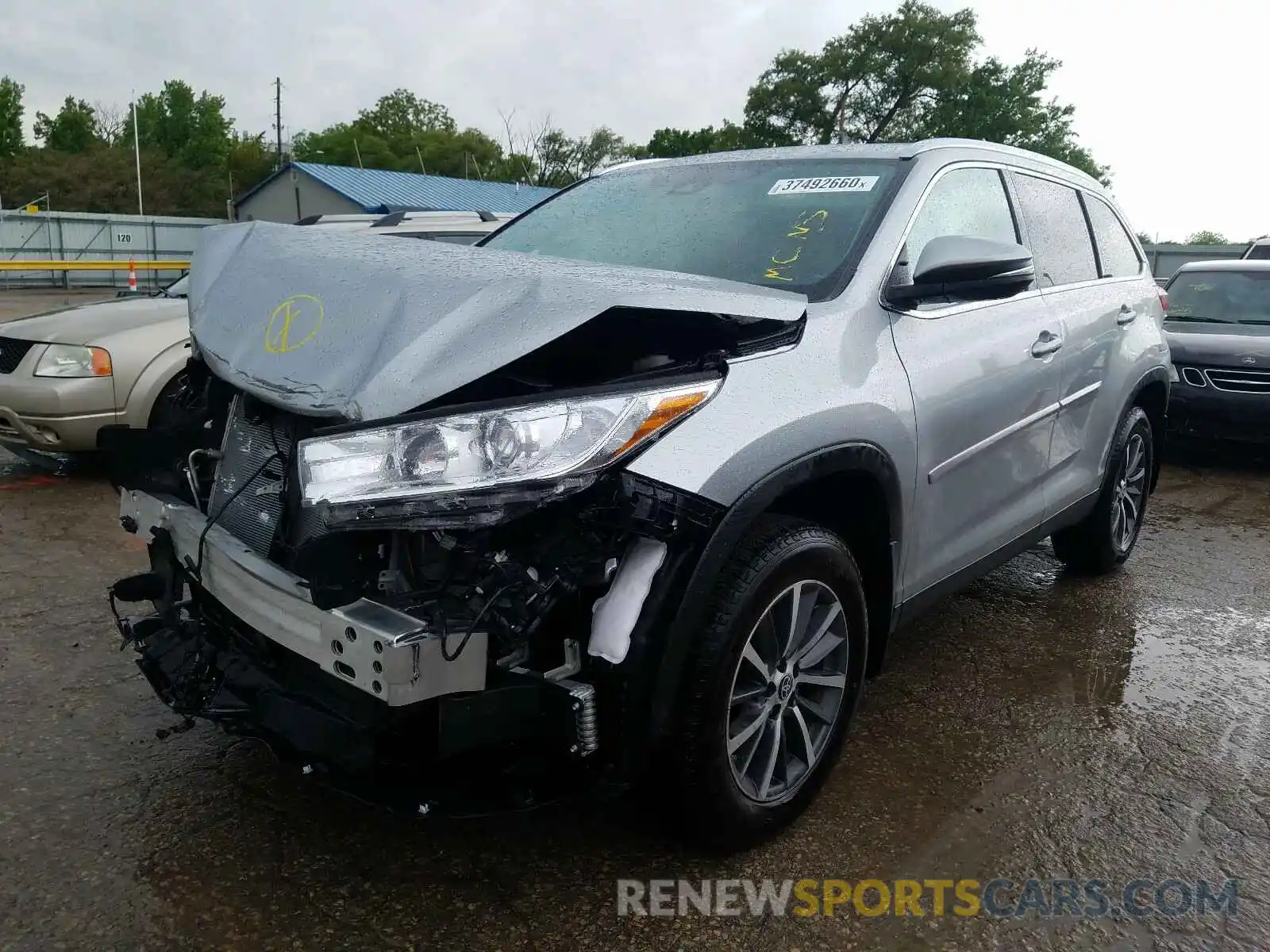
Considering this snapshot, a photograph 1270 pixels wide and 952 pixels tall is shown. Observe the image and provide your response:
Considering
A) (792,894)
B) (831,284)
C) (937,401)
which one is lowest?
(792,894)

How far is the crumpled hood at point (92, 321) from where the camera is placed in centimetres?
583

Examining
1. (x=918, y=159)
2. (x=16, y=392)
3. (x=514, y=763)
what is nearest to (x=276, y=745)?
(x=514, y=763)

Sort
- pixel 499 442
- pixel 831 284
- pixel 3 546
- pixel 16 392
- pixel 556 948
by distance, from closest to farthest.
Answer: pixel 499 442
pixel 556 948
pixel 831 284
pixel 3 546
pixel 16 392

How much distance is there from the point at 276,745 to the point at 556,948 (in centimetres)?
74

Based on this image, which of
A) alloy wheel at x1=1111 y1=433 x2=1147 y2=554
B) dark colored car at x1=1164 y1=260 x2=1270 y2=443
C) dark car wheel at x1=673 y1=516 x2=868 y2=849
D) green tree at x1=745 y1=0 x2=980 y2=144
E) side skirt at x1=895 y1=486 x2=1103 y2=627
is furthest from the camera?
green tree at x1=745 y1=0 x2=980 y2=144

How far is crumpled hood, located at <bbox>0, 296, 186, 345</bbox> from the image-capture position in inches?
230

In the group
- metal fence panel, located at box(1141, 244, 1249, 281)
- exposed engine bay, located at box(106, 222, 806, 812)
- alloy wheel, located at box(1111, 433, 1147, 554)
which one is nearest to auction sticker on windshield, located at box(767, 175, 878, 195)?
exposed engine bay, located at box(106, 222, 806, 812)

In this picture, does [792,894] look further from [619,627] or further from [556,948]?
[619,627]

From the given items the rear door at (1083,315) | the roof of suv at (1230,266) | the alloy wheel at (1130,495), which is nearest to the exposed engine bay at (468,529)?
the rear door at (1083,315)

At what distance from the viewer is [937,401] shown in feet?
9.53

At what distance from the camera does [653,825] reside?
249cm

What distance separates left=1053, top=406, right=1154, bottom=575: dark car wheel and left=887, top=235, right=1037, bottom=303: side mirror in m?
1.86

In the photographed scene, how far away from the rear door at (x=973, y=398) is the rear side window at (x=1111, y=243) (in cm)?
97

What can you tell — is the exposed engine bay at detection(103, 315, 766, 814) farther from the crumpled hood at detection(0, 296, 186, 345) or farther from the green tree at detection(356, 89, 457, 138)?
the green tree at detection(356, 89, 457, 138)
